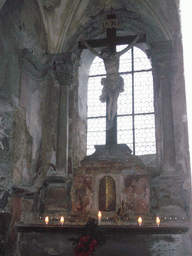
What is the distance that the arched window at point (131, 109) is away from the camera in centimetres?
949

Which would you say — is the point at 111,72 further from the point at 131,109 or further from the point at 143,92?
the point at 143,92

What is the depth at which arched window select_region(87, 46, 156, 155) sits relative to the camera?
949 centimetres

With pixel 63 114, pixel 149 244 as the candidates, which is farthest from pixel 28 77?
pixel 149 244

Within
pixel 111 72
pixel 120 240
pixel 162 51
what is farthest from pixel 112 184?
pixel 162 51

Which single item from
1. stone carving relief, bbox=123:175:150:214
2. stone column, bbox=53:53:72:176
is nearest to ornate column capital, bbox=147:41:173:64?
stone column, bbox=53:53:72:176

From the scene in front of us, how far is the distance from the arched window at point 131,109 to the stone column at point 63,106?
1.62 meters

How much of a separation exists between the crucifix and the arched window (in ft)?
6.06

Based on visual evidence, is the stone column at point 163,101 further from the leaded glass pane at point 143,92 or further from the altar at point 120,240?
the altar at point 120,240

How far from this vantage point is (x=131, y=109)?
984 centimetres

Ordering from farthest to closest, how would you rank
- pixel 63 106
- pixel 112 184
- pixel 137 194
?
pixel 63 106, pixel 112 184, pixel 137 194

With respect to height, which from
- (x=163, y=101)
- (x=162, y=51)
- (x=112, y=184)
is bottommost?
(x=112, y=184)

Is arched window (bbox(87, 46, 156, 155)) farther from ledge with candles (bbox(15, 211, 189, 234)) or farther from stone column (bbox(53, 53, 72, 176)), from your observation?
ledge with candles (bbox(15, 211, 189, 234))

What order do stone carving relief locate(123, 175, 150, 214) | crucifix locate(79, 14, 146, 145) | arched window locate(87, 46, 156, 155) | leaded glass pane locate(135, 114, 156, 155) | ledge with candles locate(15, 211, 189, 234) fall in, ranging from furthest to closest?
arched window locate(87, 46, 156, 155)
leaded glass pane locate(135, 114, 156, 155)
crucifix locate(79, 14, 146, 145)
stone carving relief locate(123, 175, 150, 214)
ledge with candles locate(15, 211, 189, 234)

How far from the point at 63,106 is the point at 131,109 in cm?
231
